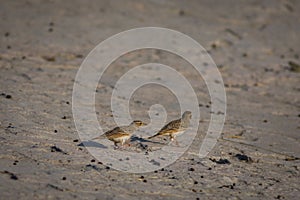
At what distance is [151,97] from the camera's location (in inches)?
442

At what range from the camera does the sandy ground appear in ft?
23.8

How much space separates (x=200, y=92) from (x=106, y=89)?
213cm

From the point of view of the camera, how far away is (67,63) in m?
12.4

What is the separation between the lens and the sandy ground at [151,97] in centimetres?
725

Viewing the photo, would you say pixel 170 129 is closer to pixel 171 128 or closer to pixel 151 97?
pixel 171 128

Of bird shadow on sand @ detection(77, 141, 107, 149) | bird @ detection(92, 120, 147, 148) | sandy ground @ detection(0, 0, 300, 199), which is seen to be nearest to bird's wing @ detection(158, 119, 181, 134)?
sandy ground @ detection(0, 0, 300, 199)

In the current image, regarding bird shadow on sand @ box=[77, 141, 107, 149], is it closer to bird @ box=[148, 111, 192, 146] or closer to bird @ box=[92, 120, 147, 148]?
bird @ box=[92, 120, 147, 148]

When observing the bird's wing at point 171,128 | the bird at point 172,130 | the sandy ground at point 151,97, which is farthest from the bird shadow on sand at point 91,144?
the bird's wing at point 171,128

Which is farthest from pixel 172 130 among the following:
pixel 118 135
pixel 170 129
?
pixel 118 135

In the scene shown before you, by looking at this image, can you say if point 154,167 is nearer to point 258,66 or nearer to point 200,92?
point 200,92

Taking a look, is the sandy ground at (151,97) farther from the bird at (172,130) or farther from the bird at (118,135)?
the bird at (118,135)

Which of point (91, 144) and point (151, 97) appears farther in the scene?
point (151, 97)

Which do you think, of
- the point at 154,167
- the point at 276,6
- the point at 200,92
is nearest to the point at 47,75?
the point at 200,92

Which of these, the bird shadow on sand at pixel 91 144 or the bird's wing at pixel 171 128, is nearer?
the bird shadow on sand at pixel 91 144
